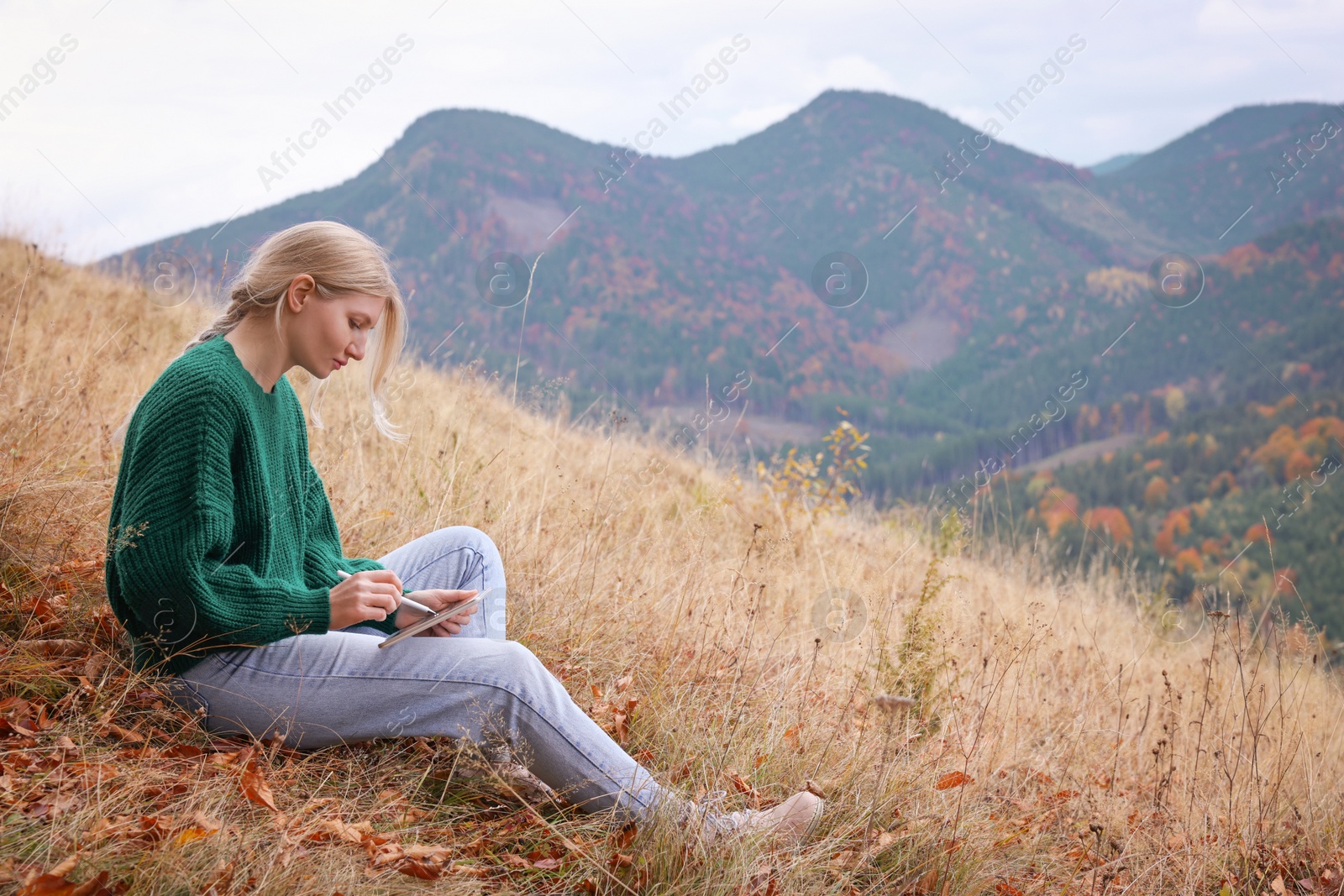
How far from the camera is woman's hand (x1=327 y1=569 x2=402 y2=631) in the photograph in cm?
180

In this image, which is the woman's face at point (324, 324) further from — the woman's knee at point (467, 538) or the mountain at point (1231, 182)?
the mountain at point (1231, 182)

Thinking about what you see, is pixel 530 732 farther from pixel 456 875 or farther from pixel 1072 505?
pixel 1072 505

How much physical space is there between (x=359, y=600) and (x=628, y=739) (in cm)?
93

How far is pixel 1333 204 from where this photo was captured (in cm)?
12900

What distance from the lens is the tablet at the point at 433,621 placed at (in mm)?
1803

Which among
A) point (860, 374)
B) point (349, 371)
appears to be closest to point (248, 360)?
point (349, 371)

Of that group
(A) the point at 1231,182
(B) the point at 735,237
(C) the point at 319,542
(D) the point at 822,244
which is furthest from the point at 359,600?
(A) the point at 1231,182

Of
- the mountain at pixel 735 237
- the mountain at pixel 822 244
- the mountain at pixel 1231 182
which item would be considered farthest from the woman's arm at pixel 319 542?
the mountain at pixel 1231 182

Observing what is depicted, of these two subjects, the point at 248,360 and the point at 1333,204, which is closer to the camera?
the point at 248,360

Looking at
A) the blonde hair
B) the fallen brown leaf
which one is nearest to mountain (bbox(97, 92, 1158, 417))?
the blonde hair

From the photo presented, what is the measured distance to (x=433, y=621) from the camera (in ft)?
5.98

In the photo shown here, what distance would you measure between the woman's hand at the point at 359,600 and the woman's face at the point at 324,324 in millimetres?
468

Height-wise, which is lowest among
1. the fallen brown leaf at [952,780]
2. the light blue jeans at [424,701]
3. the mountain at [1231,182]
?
the fallen brown leaf at [952,780]

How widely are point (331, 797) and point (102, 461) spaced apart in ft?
6.27
